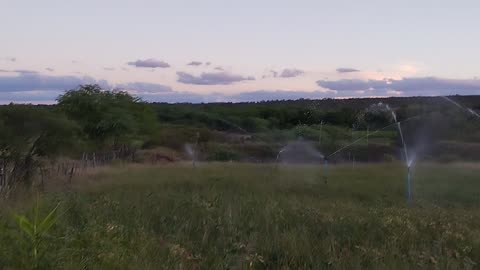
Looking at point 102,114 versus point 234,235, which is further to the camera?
point 102,114

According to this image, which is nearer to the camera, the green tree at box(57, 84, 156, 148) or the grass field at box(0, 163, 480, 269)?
the grass field at box(0, 163, 480, 269)

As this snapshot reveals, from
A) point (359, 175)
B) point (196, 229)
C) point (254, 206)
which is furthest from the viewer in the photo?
point (359, 175)

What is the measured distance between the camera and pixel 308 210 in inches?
412

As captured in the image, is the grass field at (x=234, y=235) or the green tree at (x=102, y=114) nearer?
the grass field at (x=234, y=235)

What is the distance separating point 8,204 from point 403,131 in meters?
15.8

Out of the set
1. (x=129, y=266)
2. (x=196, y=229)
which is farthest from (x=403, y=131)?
(x=129, y=266)

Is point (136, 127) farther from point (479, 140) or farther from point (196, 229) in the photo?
point (196, 229)

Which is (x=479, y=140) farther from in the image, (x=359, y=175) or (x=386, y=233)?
(x=386, y=233)

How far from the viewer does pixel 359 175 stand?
19828 mm

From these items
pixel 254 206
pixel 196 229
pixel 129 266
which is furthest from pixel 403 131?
pixel 129 266

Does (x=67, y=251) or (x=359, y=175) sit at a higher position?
(x=67, y=251)

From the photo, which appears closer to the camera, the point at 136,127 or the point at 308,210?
the point at 308,210

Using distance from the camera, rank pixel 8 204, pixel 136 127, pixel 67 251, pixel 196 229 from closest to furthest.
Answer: pixel 67 251
pixel 196 229
pixel 8 204
pixel 136 127

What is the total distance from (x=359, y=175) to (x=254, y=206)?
9641 millimetres
